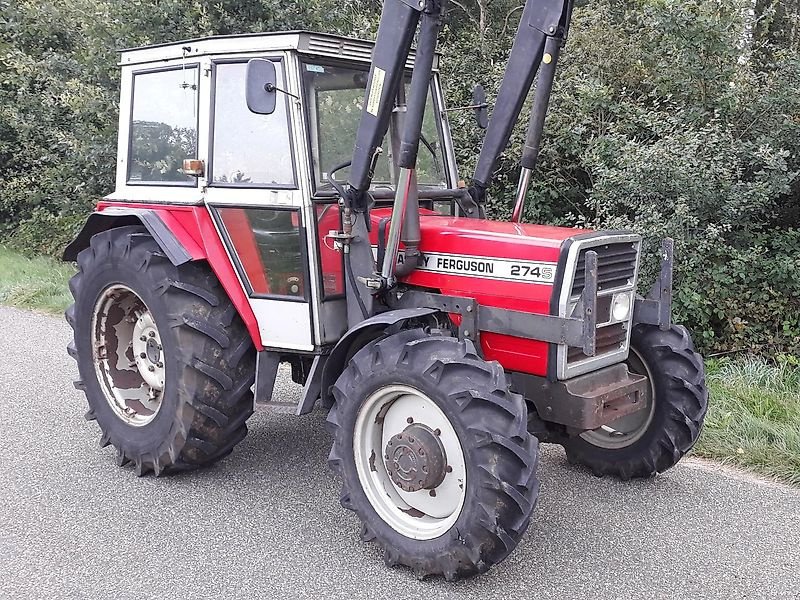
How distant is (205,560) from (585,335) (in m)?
1.96

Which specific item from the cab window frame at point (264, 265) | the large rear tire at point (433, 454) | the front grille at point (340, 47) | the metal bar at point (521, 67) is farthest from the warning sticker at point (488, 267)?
the front grille at point (340, 47)

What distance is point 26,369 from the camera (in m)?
6.77

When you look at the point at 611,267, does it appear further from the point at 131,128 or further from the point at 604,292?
the point at 131,128

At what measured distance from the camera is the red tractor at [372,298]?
3.47 m

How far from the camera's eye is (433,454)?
3.45 m

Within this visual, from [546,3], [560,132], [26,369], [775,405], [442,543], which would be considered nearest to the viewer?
[442,543]

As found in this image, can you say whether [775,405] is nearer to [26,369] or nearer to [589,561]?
[589,561]

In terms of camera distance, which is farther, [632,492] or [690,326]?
[690,326]

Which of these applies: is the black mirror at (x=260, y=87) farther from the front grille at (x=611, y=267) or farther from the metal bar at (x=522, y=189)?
the front grille at (x=611, y=267)

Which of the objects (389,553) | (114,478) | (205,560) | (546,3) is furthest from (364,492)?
(546,3)

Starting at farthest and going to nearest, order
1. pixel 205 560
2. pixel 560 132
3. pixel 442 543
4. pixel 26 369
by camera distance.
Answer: pixel 560 132, pixel 26 369, pixel 205 560, pixel 442 543

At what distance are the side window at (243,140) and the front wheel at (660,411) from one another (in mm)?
2069

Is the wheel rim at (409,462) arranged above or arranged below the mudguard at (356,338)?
below

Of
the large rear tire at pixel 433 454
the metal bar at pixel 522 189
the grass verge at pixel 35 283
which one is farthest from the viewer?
the grass verge at pixel 35 283
